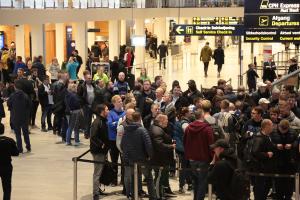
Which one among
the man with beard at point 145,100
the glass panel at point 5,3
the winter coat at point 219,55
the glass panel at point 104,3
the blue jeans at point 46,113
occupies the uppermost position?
the glass panel at point 104,3

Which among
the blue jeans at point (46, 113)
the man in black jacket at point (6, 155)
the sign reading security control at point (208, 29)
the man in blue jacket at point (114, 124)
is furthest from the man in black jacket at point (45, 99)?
the sign reading security control at point (208, 29)

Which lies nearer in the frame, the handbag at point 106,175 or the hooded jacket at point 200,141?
the hooded jacket at point 200,141

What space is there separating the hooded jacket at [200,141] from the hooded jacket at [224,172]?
179 cm

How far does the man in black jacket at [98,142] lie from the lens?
12.2m

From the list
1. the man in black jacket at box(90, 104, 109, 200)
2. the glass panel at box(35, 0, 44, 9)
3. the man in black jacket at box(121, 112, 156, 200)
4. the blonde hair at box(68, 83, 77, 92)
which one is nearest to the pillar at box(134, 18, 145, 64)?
the glass panel at box(35, 0, 44, 9)

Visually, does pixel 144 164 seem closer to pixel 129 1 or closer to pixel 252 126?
pixel 252 126

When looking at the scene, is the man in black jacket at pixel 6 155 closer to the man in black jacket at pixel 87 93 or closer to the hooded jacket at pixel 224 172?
the hooded jacket at pixel 224 172

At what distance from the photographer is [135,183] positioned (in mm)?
11422

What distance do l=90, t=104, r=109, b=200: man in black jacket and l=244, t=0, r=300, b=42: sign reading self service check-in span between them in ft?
36.4

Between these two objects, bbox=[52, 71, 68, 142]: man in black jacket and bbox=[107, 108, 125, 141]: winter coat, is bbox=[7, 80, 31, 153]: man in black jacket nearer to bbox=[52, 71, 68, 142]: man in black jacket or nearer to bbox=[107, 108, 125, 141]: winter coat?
bbox=[52, 71, 68, 142]: man in black jacket

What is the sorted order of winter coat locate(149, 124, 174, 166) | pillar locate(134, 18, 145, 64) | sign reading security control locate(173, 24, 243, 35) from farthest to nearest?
pillar locate(134, 18, 145, 64) → sign reading security control locate(173, 24, 243, 35) → winter coat locate(149, 124, 174, 166)

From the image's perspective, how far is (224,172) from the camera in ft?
30.0

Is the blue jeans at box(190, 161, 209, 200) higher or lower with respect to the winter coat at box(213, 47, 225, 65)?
lower

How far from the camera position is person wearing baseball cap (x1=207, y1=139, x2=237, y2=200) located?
916 cm
